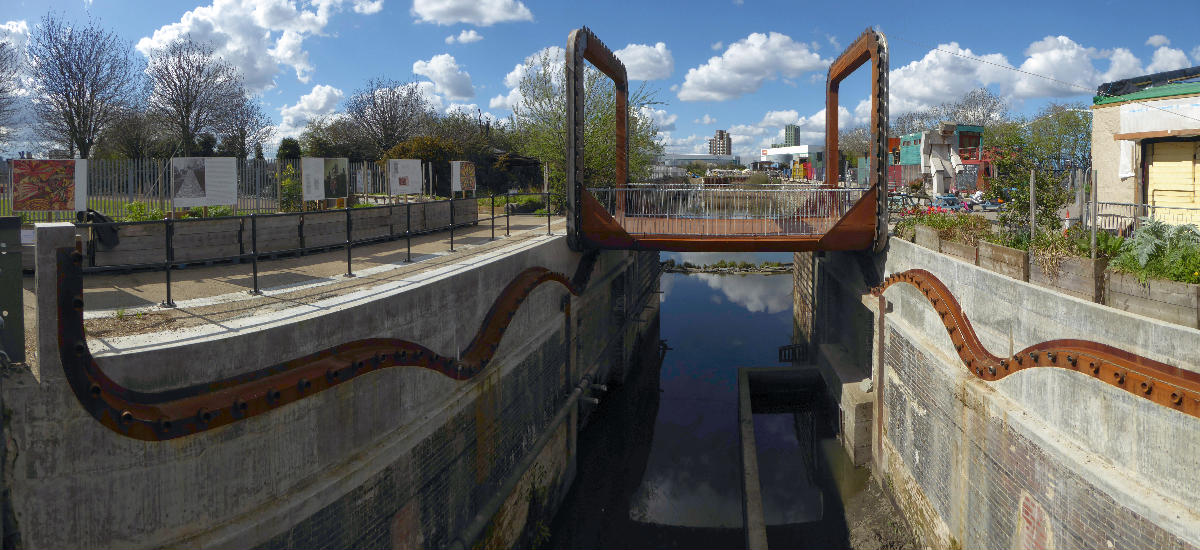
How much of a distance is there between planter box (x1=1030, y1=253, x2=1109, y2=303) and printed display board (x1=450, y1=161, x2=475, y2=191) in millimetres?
12710

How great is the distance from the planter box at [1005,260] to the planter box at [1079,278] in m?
0.34

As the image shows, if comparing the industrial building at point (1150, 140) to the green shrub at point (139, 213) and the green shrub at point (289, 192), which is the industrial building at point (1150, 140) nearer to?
the green shrub at point (289, 192)

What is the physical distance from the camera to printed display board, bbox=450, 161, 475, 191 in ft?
55.1

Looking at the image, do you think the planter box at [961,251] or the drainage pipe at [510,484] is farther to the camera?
the planter box at [961,251]

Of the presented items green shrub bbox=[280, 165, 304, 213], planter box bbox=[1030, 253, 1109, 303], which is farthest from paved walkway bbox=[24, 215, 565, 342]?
planter box bbox=[1030, 253, 1109, 303]

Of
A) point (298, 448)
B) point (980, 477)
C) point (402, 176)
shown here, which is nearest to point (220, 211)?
point (402, 176)

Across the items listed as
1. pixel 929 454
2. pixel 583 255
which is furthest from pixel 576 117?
pixel 929 454

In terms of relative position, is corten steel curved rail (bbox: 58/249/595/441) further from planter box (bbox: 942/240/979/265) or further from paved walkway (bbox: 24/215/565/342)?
planter box (bbox: 942/240/979/265)

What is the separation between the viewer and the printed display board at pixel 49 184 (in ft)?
24.8

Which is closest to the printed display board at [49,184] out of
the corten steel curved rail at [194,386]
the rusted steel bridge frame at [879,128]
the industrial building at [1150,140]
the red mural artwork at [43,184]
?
the red mural artwork at [43,184]

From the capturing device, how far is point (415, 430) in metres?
7.58

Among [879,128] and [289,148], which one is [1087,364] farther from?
[289,148]

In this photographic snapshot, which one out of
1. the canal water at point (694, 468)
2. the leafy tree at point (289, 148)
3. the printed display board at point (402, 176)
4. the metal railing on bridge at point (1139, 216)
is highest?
the leafy tree at point (289, 148)

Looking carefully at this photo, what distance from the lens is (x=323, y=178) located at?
1245cm
